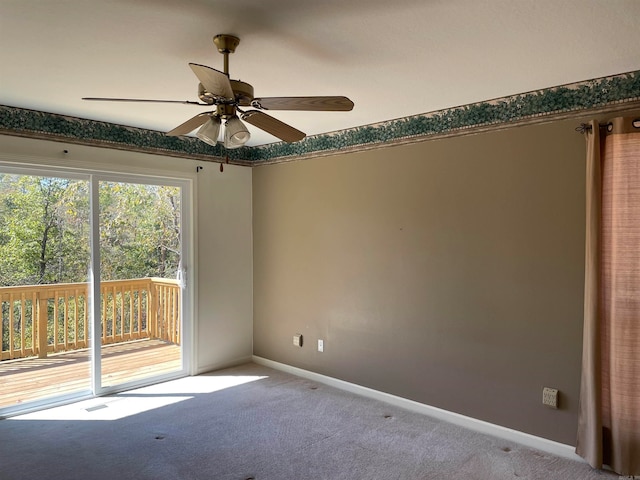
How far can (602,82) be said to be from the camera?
276cm

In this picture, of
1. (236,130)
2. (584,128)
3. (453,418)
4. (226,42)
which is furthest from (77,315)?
(584,128)

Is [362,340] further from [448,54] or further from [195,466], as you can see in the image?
[448,54]

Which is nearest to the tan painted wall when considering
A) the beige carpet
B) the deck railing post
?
the beige carpet

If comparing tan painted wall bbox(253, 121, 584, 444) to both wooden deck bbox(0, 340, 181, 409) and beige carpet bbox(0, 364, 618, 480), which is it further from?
wooden deck bbox(0, 340, 181, 409)

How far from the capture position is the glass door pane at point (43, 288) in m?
3.56

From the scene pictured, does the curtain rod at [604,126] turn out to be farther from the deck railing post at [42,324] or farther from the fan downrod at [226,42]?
the deck railing post at [42,324]

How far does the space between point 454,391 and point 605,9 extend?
105 inches

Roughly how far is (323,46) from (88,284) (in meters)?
2.96

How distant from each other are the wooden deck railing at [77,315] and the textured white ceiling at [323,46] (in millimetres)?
1565

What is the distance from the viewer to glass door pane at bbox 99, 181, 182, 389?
4078 millimetres

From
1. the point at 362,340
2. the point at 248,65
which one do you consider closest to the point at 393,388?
the point at 362,340

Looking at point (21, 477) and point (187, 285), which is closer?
point (21, 477)

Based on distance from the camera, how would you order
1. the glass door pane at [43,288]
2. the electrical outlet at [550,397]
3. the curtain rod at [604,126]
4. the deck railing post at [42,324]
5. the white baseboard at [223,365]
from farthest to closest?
1. the white baseboard at [223,365]
2. the deck railing post at [42,324]
3. the glass door pane at [43,288]
4. the electrical outlet at [550,397]
5. the curtain rod at [604,126]

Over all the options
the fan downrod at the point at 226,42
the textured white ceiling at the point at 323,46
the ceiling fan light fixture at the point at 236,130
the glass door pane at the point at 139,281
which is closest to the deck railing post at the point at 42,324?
the glass door pane at the point at 139,281
